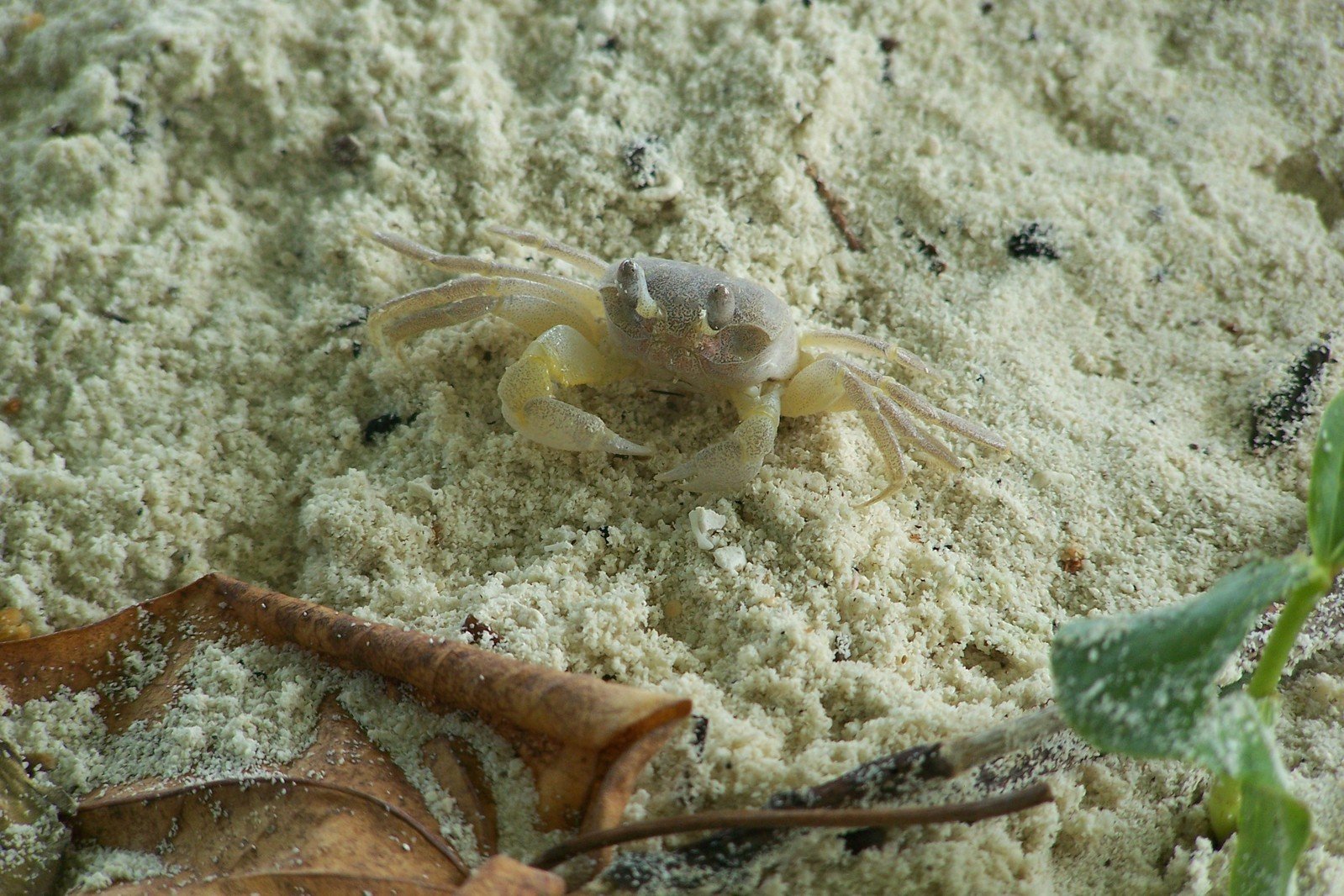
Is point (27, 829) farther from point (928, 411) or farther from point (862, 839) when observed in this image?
point (928, 411)

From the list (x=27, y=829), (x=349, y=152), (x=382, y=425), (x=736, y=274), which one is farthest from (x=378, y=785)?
(x=349, y=152)

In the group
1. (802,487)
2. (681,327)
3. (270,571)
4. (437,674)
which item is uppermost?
(681,327)

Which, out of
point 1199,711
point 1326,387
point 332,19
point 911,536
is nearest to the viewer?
point 1199,711

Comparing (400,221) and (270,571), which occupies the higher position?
(400,221)

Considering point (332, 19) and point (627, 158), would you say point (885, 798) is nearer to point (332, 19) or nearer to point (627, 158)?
point (627, 158)

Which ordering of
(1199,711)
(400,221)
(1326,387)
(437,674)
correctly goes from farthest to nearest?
(400,221) → (1326,387) → (437,674) → (1199,711)

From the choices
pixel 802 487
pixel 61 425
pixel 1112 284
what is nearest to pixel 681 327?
pixel 802 487

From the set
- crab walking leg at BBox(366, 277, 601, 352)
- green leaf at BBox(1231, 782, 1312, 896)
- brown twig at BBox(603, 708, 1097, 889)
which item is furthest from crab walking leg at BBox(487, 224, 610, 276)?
green leaf at BBox(1231, 782, 1312, 896)
